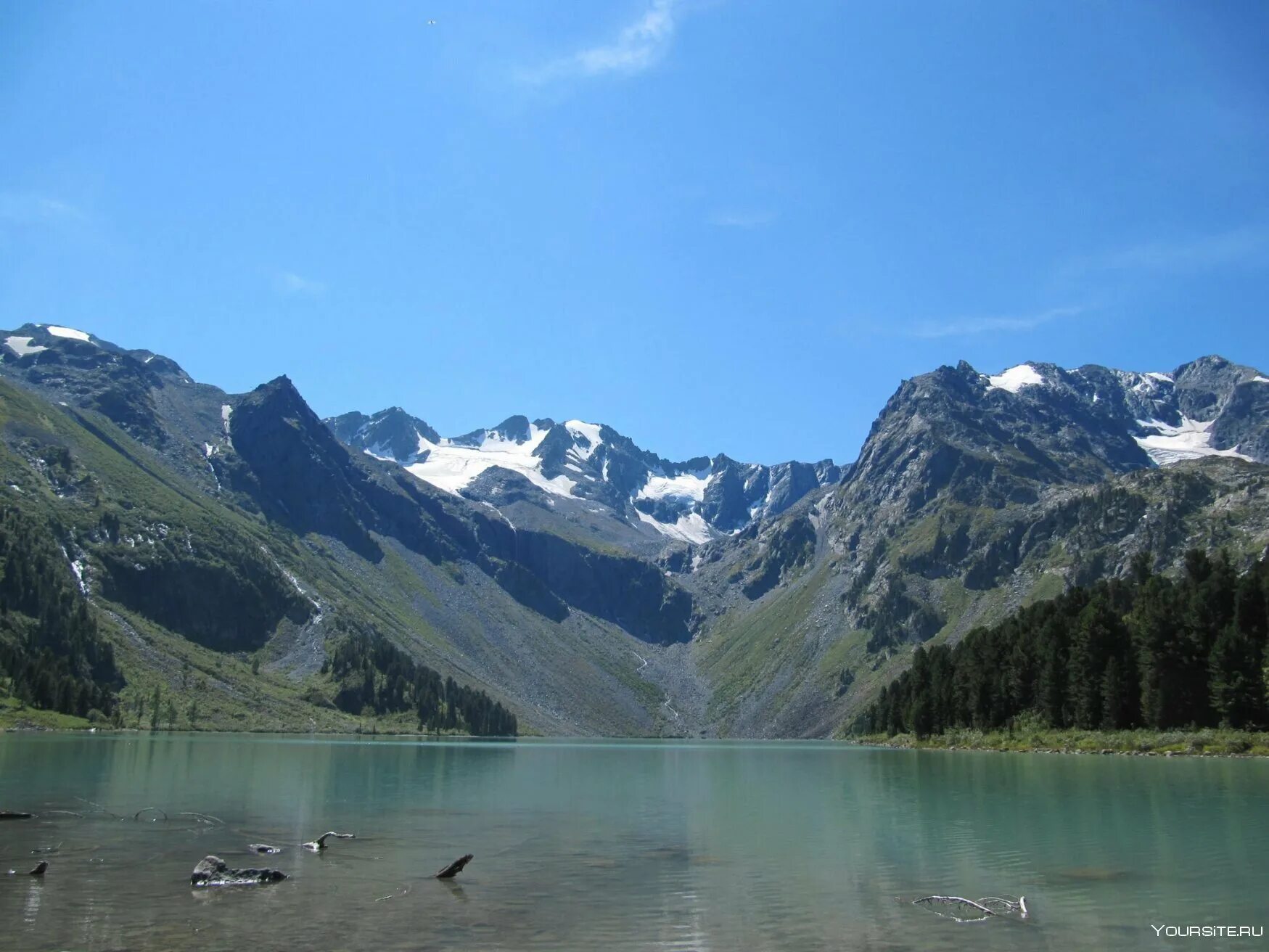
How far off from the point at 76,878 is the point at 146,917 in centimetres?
684

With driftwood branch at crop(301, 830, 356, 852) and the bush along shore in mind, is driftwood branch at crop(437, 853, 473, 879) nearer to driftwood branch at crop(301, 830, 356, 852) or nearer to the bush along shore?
driftwood branch at crop(301, 830, 356, 852)

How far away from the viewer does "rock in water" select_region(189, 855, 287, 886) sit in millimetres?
29656

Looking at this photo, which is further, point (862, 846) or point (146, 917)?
point (862, 846)

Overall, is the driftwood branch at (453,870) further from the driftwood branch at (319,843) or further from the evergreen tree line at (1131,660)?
the evergreen tree line at (1131,660)

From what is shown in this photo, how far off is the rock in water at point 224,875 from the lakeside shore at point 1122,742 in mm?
82419

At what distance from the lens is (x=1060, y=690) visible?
113m

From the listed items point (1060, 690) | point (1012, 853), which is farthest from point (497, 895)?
point (1060, 690)

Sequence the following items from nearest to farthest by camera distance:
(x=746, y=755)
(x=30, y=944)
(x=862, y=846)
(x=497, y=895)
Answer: (x=30, y=944) → (x=497, y=895) → (x=862, y=846) → (x=746, y=755)

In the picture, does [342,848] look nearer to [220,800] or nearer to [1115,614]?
[220,800]

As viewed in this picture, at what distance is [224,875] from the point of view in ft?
99.1

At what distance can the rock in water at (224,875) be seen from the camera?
29.7m

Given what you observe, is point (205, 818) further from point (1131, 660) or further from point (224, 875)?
point (1131, 660)

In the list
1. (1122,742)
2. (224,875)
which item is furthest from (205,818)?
(1122,742)

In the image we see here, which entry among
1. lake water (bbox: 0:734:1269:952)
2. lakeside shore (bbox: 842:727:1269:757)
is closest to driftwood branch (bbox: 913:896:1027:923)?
lake water (bbox: 0:734:1269:952)
